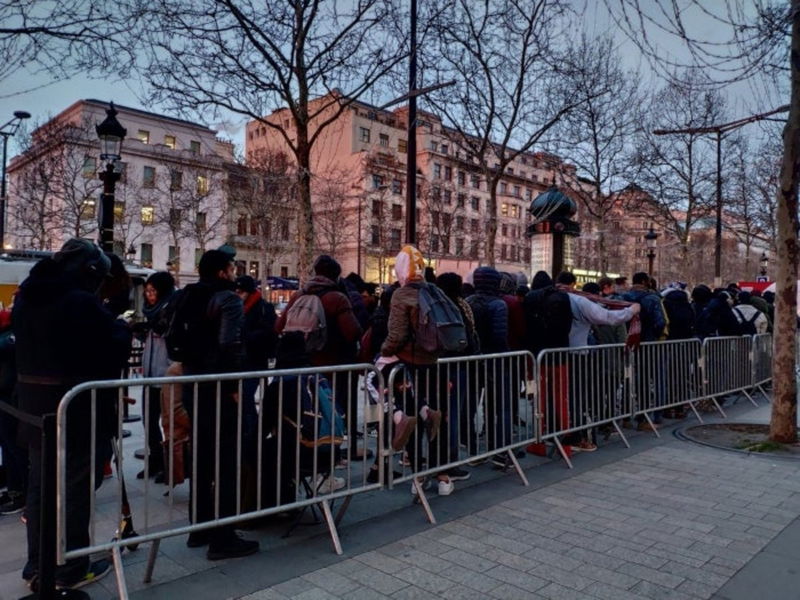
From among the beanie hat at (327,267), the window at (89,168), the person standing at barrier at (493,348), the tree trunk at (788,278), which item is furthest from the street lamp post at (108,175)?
the window at (89,168)

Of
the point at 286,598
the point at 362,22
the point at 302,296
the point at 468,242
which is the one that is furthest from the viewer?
the point at 468,242

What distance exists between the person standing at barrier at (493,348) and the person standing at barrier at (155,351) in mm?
3002

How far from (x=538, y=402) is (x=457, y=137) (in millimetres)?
14787

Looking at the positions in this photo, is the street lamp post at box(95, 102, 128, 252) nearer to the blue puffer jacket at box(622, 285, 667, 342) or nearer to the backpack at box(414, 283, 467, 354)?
the backpack at box(414, 283, 467, 354)

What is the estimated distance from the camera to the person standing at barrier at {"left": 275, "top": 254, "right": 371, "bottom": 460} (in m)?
5.64

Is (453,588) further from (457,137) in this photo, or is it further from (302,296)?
(457,137)

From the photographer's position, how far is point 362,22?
11.9 metres

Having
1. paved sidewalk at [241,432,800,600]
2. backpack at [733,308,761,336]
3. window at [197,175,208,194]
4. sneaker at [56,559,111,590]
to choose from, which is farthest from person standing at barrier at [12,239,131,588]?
window at [197,175,208,194]

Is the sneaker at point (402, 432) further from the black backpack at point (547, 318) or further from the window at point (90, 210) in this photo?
the window at point (90, 210)

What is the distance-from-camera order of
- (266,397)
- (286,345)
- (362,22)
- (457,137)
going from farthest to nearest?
1. (457,137)
2. (362,22)
3. (286,345)
4. (266,397)

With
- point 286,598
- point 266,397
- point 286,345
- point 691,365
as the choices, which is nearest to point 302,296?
point 286,345

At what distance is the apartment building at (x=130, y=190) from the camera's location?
2933 centimetres

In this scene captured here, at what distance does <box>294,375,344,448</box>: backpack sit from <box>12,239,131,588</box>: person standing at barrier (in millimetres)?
1217

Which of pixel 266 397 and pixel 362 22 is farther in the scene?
pixel 362 22
